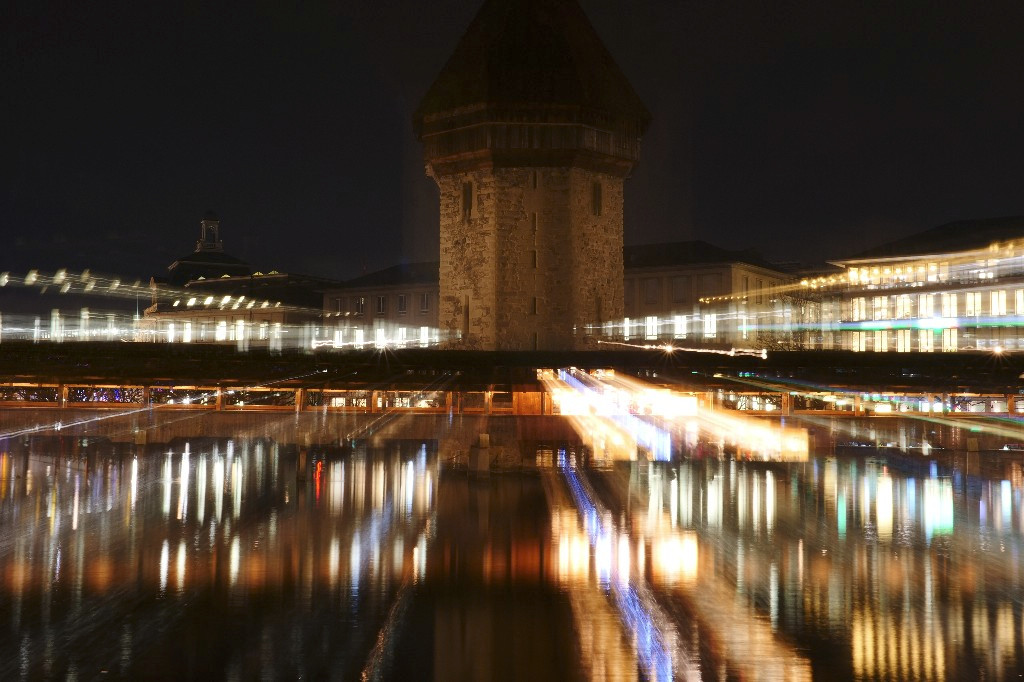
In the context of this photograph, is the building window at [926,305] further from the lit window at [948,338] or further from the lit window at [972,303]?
the lit window at [972,303]

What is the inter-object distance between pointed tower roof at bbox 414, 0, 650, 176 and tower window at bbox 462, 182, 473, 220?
85 cm

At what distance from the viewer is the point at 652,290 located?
2800 inches

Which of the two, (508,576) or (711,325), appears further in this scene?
(711,325)

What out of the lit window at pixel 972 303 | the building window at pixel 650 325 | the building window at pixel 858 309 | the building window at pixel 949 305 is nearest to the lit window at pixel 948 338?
the building window at pixel 949 305

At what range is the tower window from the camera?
132 ft

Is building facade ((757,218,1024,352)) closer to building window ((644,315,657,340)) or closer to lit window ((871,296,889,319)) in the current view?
lit window ((871,296,889,319))

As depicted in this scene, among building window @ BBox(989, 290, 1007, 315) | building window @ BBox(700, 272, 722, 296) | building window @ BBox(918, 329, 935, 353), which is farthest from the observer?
building window @ BBox(700, 272, 722, 296)

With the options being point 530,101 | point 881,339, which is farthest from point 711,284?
point 530,101

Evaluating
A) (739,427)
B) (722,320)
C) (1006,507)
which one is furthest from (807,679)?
(722,320)

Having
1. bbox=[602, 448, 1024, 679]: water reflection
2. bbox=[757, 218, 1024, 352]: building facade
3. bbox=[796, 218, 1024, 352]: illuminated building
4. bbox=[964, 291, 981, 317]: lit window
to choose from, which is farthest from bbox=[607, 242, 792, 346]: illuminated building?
bbox=[602, 448, 1024, 679]: water reflection

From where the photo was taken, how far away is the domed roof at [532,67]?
3994cm

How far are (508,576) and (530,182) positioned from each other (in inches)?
1119

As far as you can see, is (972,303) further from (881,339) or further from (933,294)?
(881,339)

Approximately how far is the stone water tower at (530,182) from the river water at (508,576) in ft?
51.3
